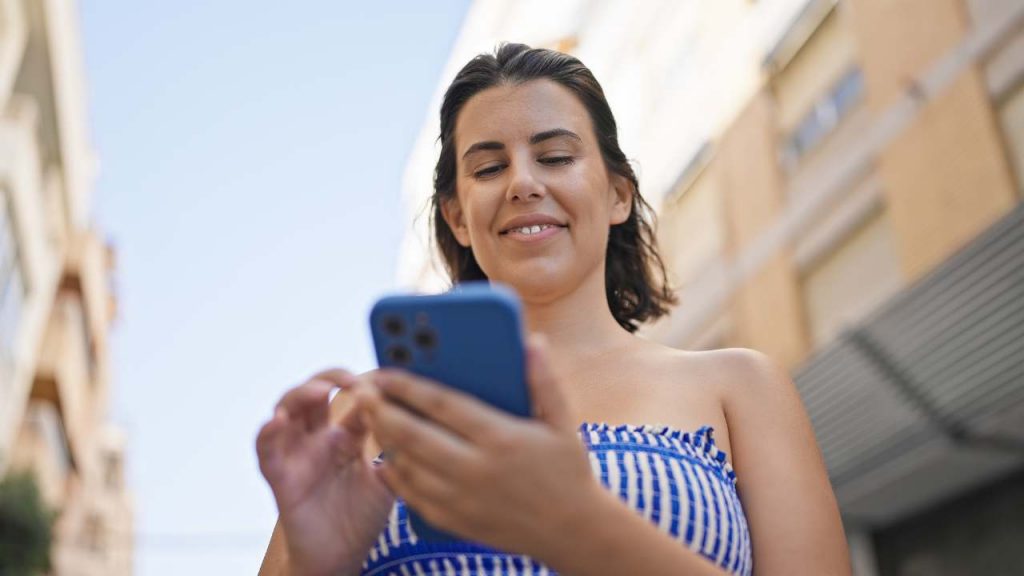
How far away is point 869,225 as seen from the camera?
383 inches

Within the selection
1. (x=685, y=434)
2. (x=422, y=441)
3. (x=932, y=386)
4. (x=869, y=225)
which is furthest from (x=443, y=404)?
(x=869, y=225)

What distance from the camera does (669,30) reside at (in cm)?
1381

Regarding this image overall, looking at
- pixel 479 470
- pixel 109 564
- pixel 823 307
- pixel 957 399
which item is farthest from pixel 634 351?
pixel 109 564

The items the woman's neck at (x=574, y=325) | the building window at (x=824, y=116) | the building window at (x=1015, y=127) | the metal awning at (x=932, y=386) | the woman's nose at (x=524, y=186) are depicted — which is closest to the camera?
the woman's nose at (x=524, y=186)

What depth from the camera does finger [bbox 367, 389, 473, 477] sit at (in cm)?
91

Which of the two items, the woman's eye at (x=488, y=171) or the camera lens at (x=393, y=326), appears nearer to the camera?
the camera lens at (x=393, y=326)

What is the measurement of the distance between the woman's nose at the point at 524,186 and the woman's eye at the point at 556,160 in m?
0.04

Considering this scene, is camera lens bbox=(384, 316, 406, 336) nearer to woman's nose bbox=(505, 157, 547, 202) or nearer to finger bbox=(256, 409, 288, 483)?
finger bbox=(256, 409, 288, 483)

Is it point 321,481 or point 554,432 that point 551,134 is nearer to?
point 321,481

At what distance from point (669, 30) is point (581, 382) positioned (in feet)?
41.9

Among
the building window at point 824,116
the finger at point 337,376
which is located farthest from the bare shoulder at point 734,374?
the building window at point 824,116

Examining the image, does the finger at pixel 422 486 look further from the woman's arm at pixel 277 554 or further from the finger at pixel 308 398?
the woman's arm at pixel 277 554

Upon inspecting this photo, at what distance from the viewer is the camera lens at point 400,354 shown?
102 centimetres

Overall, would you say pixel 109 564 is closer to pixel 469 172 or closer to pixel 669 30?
pixel 669 30
